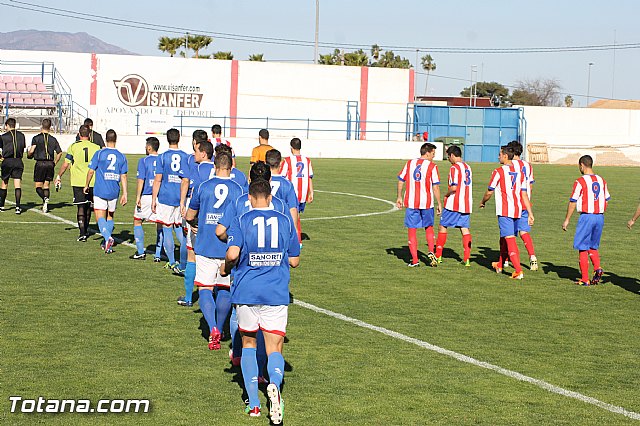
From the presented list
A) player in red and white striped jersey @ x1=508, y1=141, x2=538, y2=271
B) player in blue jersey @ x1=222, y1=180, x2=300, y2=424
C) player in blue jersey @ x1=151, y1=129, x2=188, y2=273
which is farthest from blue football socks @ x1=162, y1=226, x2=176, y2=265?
player in blue jersey @ x1=222, y1=180, x2=300, y2=424

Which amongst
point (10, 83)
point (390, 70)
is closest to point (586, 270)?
point (10, 83)

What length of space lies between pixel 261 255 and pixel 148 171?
782cm

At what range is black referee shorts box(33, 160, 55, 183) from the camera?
21844mm

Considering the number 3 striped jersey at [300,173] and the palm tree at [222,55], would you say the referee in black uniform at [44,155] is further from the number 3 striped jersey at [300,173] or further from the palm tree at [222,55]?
the palm tree at [222,55]

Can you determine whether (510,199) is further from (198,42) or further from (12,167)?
(198,42)

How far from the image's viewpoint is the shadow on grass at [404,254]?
17.0 metres

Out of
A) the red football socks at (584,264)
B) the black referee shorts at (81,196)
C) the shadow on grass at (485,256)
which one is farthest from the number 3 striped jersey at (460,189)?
the black referee shorts at (81,196)

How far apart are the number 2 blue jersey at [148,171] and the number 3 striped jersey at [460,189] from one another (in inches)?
200

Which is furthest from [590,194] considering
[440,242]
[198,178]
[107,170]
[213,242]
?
[107,170]

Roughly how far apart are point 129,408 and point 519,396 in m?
3.54

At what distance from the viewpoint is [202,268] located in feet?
32.2

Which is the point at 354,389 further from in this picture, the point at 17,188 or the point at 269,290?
the point at 17,188

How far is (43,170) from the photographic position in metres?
21.9

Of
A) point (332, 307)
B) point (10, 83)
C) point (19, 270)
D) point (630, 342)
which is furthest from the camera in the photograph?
point (10, 83)
